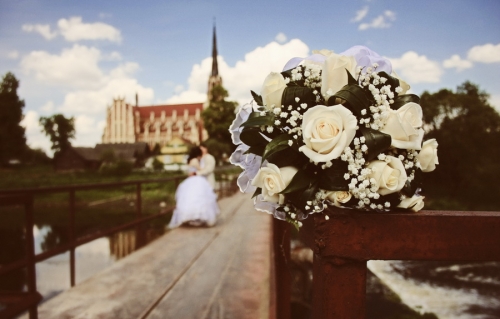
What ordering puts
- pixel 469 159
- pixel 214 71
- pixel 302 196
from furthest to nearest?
1. pixel 214 71
2. pixel 469 159
3. pixel 302 196

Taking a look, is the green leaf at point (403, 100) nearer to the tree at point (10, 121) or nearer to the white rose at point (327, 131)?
the white rose at point (327, 131)

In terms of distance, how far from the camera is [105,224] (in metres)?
17.1

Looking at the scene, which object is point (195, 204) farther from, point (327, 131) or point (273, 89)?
point (327, 131)

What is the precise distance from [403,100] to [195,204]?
614 cm

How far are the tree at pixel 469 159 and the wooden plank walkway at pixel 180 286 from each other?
16.3 meters

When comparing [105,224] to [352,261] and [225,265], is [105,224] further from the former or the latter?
[352,261]

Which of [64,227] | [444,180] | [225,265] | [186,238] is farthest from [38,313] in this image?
[444,180]

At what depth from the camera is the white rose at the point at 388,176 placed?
899 millimetres

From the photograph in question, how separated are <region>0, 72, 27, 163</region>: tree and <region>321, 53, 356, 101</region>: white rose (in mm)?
33726

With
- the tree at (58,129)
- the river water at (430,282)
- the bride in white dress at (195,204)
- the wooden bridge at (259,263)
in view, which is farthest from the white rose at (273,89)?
the tree at (58,129)

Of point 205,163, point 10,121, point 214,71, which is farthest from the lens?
point 214,71

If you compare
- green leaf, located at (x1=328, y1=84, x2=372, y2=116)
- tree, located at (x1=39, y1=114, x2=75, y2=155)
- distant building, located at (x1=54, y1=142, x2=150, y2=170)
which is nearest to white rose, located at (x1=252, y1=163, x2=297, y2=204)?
green leaf, located at (x1=328, y1=84, x2=372, y2=116)

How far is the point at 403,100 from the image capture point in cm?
103

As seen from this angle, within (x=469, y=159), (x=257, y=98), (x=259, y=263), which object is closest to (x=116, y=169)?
(x=469, y=159)
